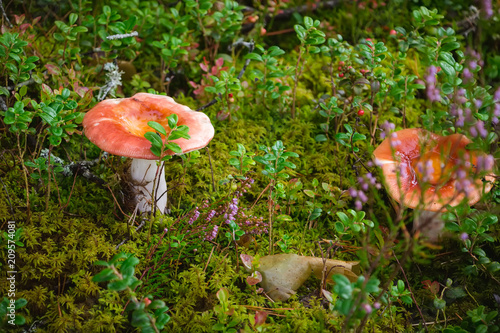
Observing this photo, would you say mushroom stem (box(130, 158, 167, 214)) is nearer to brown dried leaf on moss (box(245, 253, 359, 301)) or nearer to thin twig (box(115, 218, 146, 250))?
thin twig (box(115, 218, 146, 250))

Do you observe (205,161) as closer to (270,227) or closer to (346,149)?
(270,227)

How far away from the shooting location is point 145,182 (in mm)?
2891

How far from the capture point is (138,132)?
2.65m

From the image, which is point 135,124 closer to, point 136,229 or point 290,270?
point 136,229

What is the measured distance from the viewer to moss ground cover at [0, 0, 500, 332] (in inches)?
89.3

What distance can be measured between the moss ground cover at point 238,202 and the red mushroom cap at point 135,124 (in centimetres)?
12

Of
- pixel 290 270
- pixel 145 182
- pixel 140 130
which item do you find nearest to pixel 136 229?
pixel 145 182

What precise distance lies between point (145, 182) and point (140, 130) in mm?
403

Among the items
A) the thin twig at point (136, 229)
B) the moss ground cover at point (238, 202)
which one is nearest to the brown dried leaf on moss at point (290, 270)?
the moss ground cover at point (238, 202)

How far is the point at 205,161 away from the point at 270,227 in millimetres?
879

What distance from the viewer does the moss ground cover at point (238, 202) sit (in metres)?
2.27

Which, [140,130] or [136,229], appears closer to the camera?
[140,130]

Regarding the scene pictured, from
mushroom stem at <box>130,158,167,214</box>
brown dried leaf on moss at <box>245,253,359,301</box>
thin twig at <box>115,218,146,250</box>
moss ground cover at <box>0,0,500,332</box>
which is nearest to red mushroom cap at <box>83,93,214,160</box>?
moss ground cover at <box>0,0,500,332</box>

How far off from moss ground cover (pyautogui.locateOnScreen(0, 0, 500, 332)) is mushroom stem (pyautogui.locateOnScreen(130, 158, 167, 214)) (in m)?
0.06
